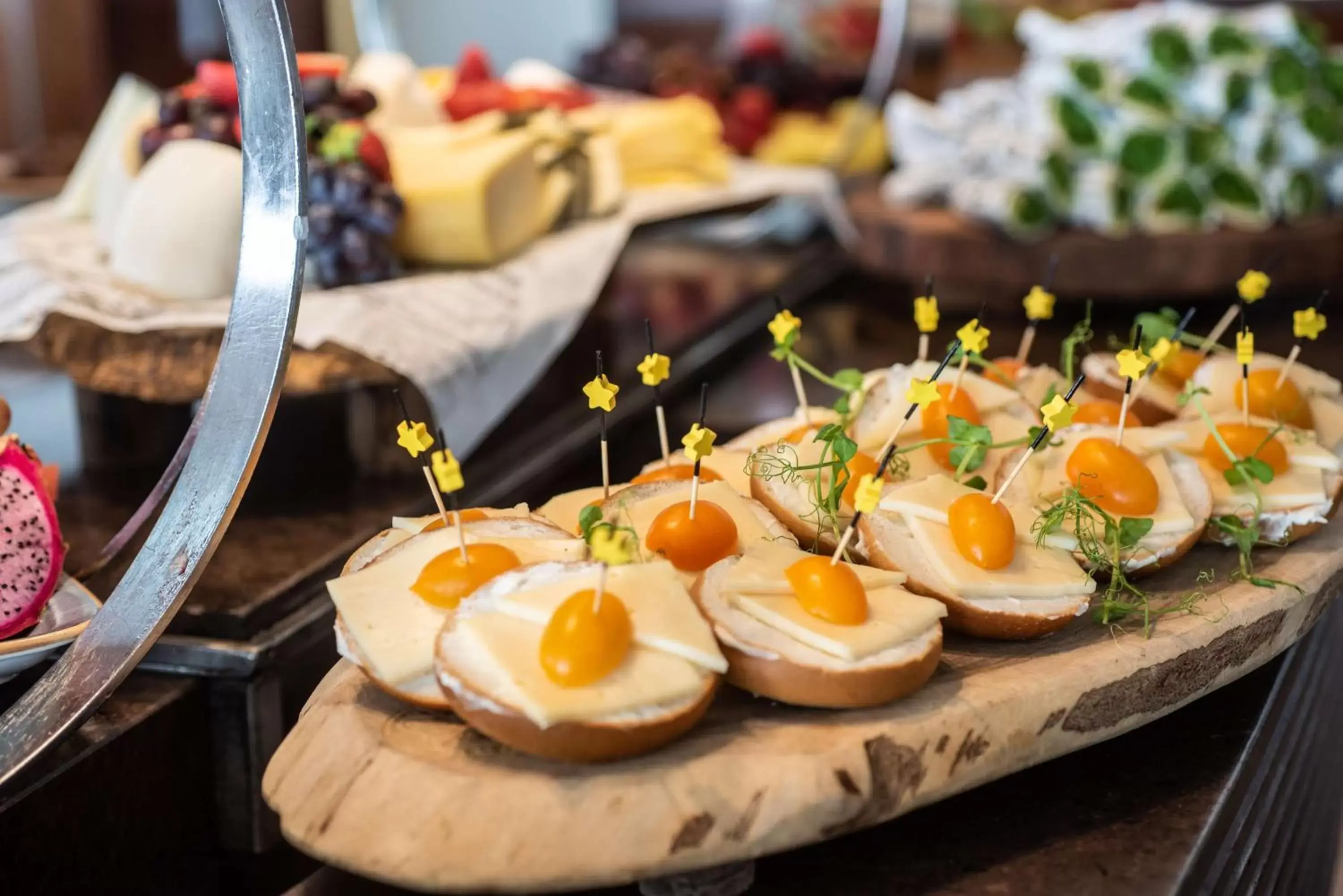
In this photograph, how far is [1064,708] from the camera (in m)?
0.93

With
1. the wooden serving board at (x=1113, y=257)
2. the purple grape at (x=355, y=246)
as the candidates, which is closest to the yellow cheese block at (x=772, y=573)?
the purple grape at (x=355, y=246)

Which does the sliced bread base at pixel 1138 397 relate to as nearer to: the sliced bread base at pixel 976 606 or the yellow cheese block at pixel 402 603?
the sliced bread base at pixel 976 606

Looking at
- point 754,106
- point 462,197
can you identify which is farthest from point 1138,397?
point 754,106

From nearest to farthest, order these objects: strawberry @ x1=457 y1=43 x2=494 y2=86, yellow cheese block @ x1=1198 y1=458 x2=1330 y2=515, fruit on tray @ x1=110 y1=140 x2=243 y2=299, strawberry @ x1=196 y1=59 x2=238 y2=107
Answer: yellow cheese block @ x1=1198 y1=458 x2=1330 y2=515
fruit on tray @ x1=110 y1=140 x2=243 y2=299
strawberry @ x1=196 y1=59 x2=238 y2=107
strawberry @ x1=457 y1=43 x2=494 y2=86

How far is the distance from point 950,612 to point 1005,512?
0.08 meters

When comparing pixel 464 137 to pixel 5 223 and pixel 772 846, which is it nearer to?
pixel 5 223

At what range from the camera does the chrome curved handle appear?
83cm

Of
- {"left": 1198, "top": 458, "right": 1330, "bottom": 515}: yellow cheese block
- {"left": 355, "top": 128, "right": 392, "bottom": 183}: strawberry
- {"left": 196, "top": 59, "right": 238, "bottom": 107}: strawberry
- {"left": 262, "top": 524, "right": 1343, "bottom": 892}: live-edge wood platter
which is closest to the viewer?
{"left": 262, "top": 524, "right": 1343, "bottom": 892}: live-edge wood platter

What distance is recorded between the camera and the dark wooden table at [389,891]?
2.96 feet

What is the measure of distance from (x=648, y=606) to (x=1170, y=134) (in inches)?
71.5

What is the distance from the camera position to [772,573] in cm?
90

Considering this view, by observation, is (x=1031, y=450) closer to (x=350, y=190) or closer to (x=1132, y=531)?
(x=1132, y=531)

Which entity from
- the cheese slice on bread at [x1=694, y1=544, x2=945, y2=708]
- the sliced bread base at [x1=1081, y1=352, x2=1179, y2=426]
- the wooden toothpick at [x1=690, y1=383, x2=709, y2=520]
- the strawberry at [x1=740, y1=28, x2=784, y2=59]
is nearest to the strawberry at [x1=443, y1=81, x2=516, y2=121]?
the strawberry at [x1=740, y1=28, x2=784, y2=59]

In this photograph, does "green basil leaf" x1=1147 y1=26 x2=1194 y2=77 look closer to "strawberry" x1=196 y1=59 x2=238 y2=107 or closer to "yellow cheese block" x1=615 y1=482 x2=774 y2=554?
"strawberry" x1=196 y1=59 x2=238 y2=107
